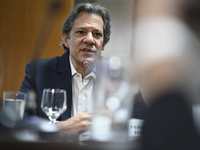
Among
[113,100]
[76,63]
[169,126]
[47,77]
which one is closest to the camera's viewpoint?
[169,126]

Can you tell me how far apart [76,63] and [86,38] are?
0.15 metres

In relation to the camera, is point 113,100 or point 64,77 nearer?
point 113,100

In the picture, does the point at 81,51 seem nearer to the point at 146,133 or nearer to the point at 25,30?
the point at 25,30

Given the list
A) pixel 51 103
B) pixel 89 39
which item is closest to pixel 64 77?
pixel 89 39

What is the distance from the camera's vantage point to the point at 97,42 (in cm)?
129

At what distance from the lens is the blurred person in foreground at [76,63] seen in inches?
44.4

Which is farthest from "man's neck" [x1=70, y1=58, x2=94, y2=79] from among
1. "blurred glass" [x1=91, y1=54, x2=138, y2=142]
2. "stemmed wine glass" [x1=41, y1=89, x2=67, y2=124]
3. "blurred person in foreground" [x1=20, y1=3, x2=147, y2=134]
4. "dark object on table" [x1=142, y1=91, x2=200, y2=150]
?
"dark object on table" [x1=142, y1=91, x2=200, y2=150]

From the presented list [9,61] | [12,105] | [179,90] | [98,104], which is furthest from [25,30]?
[179,90]

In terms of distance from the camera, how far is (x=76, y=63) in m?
1.26

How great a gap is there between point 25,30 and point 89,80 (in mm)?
655

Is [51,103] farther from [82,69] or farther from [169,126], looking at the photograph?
[82,69]

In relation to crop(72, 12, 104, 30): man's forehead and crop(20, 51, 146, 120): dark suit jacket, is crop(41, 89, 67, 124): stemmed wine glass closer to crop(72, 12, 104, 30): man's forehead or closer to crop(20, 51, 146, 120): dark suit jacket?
crop(20, 51, 146, 120): dark suit jacket

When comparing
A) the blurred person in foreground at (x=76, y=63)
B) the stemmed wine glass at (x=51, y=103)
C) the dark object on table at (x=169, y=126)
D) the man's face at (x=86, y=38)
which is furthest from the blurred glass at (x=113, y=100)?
the man's face at (x=86, y=38)

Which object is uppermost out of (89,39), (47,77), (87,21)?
(87,21)
